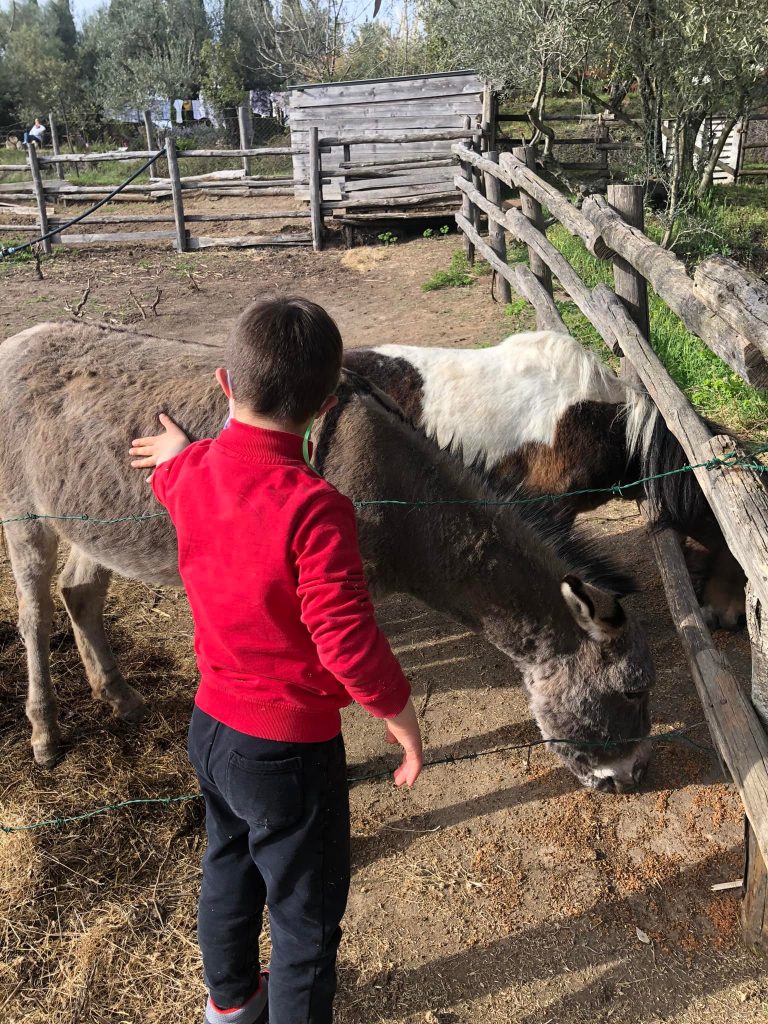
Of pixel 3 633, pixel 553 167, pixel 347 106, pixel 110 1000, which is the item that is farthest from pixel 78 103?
pixel 110 1000

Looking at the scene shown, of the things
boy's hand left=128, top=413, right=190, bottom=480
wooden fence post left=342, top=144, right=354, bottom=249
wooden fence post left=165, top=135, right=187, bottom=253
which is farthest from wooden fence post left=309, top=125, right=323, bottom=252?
boy's hand left=128, top=413, right=190, bottom=480

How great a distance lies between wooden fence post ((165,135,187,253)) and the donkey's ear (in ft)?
42.2

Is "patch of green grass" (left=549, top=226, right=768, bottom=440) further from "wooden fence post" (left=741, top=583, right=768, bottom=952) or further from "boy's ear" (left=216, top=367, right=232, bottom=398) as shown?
"boy's ear" (left=216, top=367, right=232, bottom=398)

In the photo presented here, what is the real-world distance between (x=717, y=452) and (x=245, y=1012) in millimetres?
2248

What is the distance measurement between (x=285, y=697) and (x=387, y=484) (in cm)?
102

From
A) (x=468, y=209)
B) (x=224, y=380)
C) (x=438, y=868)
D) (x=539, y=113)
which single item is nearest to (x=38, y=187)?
(x=468, y=209)

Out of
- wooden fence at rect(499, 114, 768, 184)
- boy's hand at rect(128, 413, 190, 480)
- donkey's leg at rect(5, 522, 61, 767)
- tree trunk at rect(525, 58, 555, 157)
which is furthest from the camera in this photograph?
wooden fence at rect(499, 114, 768, 184)

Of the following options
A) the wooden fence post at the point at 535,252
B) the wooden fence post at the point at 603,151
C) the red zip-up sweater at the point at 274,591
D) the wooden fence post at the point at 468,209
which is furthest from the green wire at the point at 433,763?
the wooden fence post at the point at 603,151

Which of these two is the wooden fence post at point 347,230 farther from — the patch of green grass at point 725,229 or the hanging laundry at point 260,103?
the hanging laundry at point 260,103

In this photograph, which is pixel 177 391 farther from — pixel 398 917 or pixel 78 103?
pixel 78 103

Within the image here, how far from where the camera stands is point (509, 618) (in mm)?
2617

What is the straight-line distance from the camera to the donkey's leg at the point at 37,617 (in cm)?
316

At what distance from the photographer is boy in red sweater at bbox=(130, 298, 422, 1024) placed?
1.56 m

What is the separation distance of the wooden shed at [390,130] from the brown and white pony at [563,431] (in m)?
11.0
